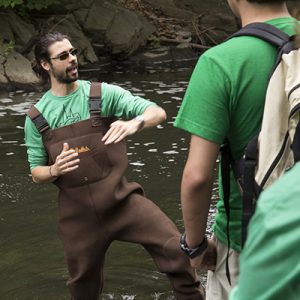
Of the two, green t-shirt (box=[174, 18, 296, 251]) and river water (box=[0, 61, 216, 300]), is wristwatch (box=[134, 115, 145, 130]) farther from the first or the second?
river water (box=[0, 61, 216, 300])

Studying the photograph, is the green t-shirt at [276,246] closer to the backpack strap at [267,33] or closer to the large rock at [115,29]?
the backpack strap at [267,33]

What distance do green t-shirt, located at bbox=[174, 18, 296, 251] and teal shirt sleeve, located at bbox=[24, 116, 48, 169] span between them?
7.36ft

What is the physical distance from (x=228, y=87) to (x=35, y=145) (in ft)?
7.97

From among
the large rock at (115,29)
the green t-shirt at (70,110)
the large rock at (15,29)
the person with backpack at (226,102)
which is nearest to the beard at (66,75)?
the green t-shirt at (70,110)

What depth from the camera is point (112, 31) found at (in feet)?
64.8

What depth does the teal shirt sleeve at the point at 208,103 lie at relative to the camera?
2.67m

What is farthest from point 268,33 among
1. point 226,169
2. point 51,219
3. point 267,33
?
point 51,219

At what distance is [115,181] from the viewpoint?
482 centimetres

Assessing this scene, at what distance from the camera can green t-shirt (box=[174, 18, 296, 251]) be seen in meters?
2.67

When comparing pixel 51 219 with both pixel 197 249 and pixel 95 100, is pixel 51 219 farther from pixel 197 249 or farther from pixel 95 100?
pixel 197 249

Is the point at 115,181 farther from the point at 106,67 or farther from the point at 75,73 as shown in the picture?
the point at 106,67

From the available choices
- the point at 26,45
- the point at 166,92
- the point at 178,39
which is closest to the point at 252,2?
the point at 166,92

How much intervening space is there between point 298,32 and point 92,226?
10.0ft

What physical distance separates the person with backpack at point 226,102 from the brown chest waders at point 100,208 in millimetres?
1873
